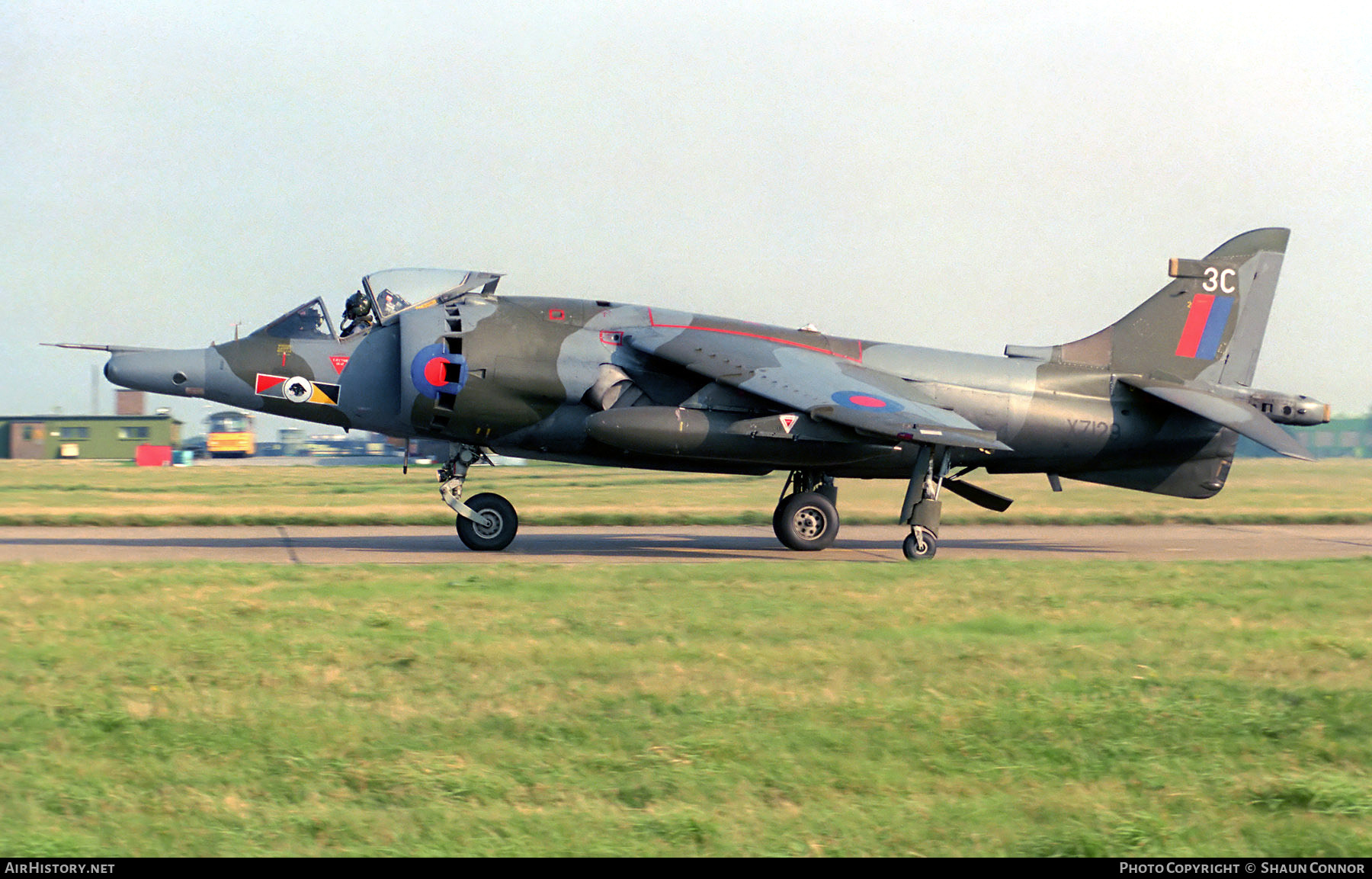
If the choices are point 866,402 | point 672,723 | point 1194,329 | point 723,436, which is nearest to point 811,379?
point 866,402

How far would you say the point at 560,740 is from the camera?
5852 millimetres

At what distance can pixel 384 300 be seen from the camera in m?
15.6

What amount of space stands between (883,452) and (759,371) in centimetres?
212

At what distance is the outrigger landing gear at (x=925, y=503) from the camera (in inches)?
603

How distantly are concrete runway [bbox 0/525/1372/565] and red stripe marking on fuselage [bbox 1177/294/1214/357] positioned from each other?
114 inches

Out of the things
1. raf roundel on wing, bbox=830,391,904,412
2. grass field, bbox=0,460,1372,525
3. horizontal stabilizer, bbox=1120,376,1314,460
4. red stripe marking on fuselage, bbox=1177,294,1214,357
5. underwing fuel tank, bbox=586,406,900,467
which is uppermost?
red stripe marking on fuselage, bbox=1177,294,1214,357

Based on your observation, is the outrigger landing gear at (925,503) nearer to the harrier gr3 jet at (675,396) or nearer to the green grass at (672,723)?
the harrier gr3 jet at (675,396)

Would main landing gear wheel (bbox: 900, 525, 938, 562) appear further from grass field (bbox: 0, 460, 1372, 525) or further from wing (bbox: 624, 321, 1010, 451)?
grass field (bbox: 0, 460, 1372, 525)

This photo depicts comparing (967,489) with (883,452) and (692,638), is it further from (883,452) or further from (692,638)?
(692,638)

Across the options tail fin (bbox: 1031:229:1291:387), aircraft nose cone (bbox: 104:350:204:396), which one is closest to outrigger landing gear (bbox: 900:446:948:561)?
tail fin (bbox: 1031:229:1291:387)

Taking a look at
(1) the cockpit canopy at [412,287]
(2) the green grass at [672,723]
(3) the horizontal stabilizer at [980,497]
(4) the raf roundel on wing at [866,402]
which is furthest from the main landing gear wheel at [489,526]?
(3) the horizontal stabilizer at [980,497]

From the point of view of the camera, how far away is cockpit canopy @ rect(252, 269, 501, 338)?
1554 centimetres

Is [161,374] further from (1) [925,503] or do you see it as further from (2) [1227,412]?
(2) [1227,412]

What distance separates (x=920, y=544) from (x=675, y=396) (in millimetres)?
3691
